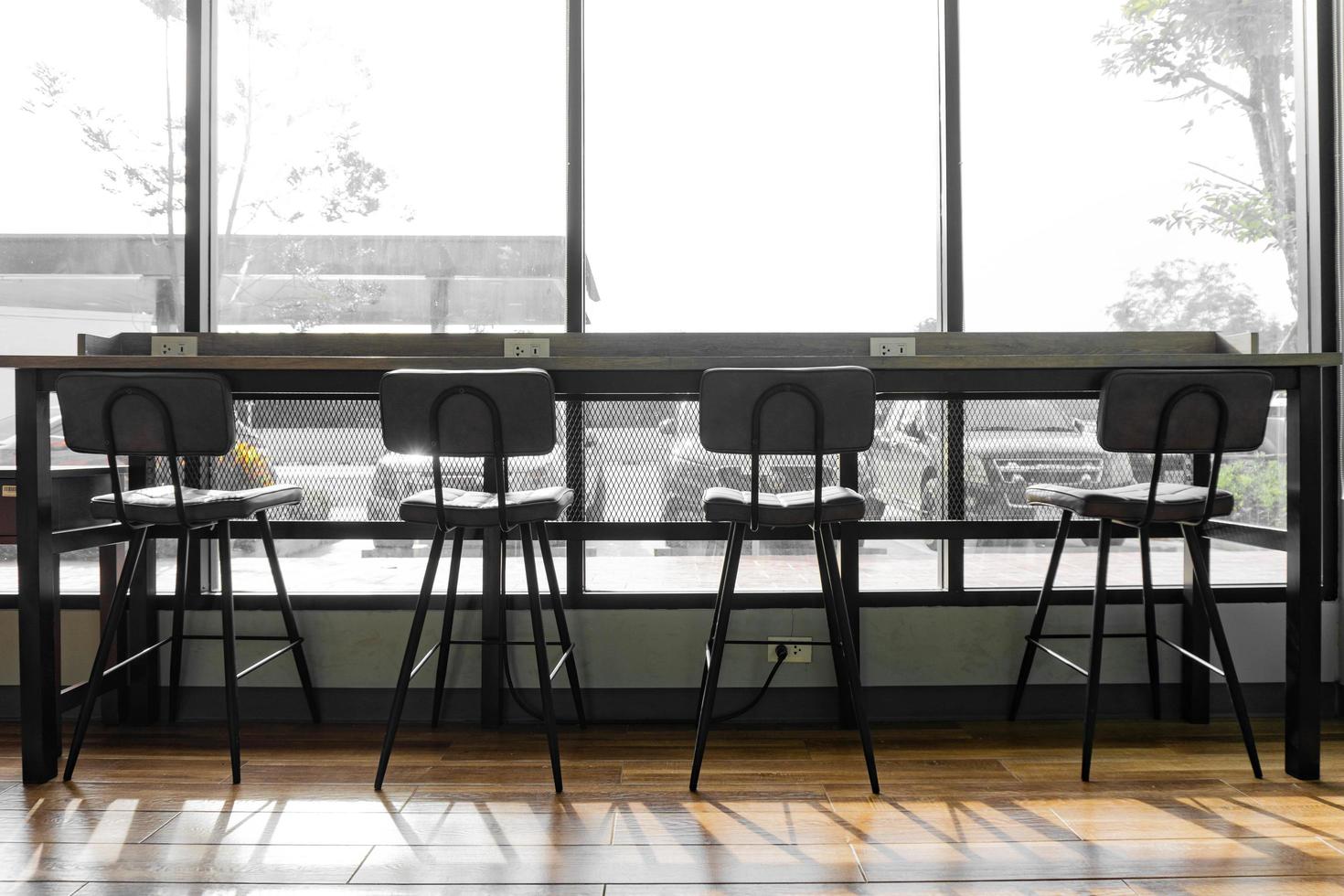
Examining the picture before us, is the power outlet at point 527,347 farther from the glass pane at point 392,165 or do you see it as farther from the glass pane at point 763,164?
the glass pane at point 763,164

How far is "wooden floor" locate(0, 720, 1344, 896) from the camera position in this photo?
154 centimetres

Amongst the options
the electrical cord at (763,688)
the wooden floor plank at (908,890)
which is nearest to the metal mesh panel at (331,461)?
the electrical cord at (763,688)

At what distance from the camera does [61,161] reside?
8.65 feet

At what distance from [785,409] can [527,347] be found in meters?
0.98

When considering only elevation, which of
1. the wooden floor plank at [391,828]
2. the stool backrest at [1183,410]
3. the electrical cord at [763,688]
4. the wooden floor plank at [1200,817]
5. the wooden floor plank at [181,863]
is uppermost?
the stool backrest at [1183,410]

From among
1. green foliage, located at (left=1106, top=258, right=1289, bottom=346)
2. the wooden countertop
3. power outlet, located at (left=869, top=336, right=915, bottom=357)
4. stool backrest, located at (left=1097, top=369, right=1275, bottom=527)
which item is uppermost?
green foliage, located at (left=1106, top=258, right=1289, bottom=346)

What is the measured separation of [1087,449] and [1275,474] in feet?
2.20

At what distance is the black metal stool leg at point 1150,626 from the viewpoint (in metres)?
2.29

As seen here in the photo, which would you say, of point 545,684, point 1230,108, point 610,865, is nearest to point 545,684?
point 545,684

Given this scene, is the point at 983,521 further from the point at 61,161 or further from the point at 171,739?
the point at 61,161

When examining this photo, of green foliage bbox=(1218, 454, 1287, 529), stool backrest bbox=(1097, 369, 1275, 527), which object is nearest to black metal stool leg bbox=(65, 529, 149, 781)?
stool backrest bbox=(1097, 369, 1275, 527)

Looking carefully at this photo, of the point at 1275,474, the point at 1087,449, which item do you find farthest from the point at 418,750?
the point at 1275,474

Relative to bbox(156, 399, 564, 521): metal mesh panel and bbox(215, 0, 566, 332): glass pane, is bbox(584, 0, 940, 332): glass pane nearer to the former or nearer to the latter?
bbox(215, 0, 566, 332): glass pane

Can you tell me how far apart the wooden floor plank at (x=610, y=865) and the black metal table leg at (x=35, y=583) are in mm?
1019
